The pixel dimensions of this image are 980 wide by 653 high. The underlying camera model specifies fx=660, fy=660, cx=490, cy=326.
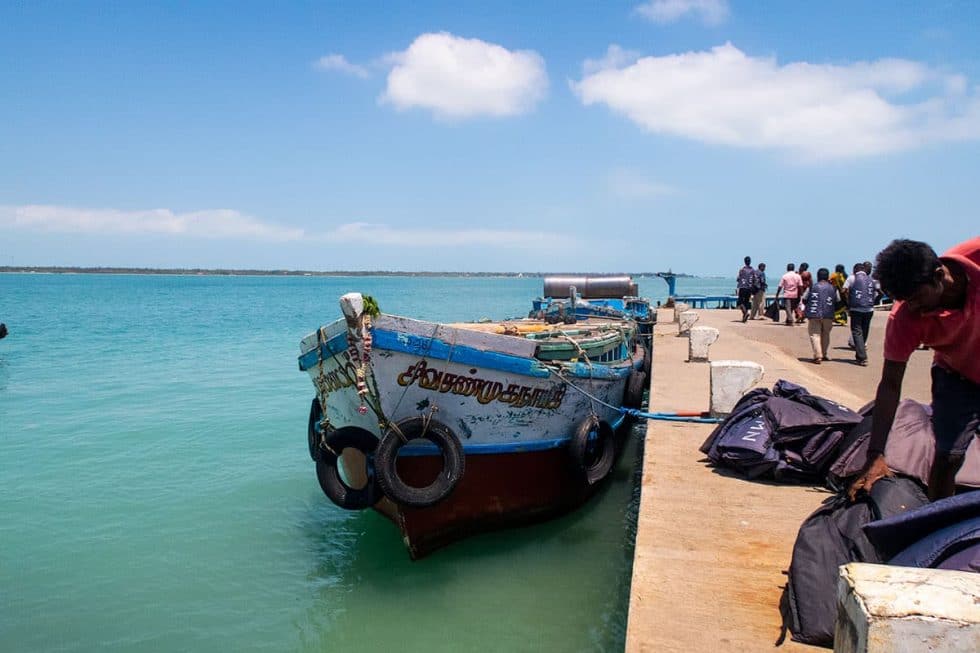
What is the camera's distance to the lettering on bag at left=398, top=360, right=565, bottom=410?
231 inches

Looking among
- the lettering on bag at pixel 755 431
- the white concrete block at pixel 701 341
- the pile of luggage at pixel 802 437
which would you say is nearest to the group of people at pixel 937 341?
the pile of luggage at pixel 802 437

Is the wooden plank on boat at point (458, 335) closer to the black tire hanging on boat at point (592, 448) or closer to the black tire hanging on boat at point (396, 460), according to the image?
the black tire hanging on boat at point (396, 460)

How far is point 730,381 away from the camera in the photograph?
7.06m

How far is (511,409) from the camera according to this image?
6.39 meters

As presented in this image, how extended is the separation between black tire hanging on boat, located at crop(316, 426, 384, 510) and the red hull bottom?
1.01 ft

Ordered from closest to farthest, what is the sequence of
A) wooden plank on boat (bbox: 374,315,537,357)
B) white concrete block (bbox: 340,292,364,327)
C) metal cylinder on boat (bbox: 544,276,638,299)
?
white concrete block (bbox: 340,292,364,327), wooden plank on boat (bbox: 374,315,537,357), metal cylinder on boat (bbox: 544,276,638,299)

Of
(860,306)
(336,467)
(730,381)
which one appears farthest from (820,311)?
(336,467)

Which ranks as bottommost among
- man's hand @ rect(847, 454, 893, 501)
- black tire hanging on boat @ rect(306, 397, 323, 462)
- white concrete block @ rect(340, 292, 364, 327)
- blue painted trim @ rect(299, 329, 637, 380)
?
black tire hanging on boat @ rect(306, 397, 323, 462)

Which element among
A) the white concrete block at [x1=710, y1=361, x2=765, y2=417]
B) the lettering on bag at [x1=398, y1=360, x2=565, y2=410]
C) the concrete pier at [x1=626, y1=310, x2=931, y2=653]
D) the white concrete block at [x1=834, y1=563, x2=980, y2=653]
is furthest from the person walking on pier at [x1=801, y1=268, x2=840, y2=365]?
the white concrete block at [x1=834, y1=563, x2=980, y2=653]

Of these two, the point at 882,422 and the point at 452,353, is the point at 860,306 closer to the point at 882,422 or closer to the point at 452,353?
the point at 452,353

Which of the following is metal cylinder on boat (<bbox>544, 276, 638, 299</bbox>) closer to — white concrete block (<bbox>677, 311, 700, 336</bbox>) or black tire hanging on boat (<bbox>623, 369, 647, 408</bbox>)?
white concrete block (<bbox>677, 311, 700, 336</bbox>)

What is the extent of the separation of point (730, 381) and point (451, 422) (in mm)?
3086

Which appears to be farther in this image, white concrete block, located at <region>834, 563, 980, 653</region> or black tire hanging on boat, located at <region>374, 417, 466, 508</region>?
black tire hanging on boat, located at <region>374, 417, 466, 508</region>

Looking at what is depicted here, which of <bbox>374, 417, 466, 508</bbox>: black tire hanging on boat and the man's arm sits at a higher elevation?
the man's arm
